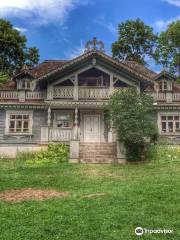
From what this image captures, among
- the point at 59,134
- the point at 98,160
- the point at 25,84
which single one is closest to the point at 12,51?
the point at 25,84

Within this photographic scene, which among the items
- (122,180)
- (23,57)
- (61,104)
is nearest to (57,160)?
(61,104)

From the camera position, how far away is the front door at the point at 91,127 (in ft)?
71.6

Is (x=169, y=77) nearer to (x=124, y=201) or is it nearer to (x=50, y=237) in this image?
(x=124, y=201)

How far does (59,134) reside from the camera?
20.1 m

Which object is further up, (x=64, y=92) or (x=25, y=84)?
(x=25, y=84)

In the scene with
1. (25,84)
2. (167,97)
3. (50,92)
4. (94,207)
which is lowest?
(94,207)

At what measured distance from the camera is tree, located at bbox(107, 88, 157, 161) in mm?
15875

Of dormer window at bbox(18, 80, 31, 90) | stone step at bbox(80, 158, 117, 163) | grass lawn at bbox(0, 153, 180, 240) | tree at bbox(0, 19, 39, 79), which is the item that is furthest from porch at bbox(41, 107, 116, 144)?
tree at bbox(0, 19, 39, 79)

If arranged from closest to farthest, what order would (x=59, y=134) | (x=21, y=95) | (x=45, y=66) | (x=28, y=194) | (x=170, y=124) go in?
(x=28, y=194) → (x=59, y=134) → (x=21, y=95) → (x=170, y=124) → (x=45, y=66)

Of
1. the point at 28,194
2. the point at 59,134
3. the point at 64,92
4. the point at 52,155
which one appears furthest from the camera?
the point at 64,92

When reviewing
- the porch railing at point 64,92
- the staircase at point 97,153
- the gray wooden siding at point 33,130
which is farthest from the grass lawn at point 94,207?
the porch railing at point 64,92

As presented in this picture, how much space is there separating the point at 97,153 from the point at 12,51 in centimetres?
2578

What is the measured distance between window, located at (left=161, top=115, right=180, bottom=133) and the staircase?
519 centimetres

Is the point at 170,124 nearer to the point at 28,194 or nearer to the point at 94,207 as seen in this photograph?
the point at 28,194
